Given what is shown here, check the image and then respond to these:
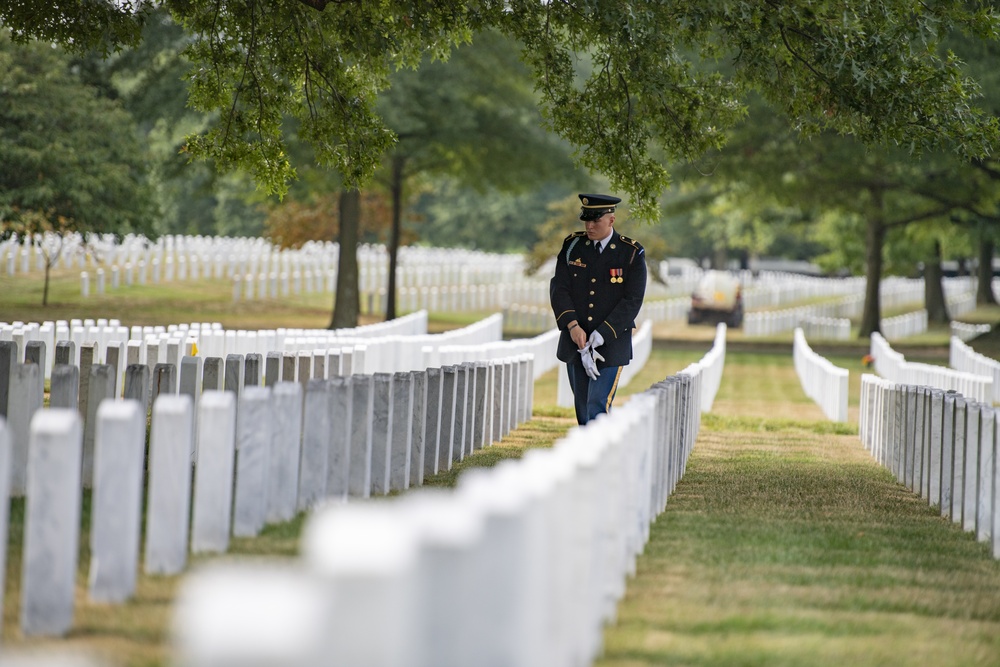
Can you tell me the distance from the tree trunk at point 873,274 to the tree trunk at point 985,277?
1070 centimetres

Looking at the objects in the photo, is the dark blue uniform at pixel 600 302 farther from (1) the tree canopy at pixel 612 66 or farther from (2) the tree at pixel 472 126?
(2) the tree at pixel 472 126

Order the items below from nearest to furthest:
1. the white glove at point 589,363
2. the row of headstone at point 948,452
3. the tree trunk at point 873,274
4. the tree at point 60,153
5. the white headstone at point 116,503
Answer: the white headstone at point 116,503 → the row of headstone at point 948,452 → the white glove at point 589,363 → the tree at point 60,153 → the tree trunk at point 873,274

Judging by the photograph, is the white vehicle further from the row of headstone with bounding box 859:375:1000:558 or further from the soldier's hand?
the soldier's hand

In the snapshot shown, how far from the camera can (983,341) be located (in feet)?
115

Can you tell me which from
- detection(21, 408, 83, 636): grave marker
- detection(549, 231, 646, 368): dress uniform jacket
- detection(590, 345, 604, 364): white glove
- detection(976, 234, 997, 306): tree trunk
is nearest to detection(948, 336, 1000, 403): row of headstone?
detection(549, 231, 646, 368): dress uniform jacket

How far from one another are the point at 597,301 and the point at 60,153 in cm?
1709

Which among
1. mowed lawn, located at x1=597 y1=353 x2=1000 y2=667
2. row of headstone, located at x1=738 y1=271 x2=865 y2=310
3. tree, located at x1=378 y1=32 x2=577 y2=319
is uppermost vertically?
tree, located at x1=378 y1=32 x2=577 y2=319

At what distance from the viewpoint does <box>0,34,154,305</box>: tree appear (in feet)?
78.0

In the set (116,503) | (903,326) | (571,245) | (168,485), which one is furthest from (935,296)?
(116,503)

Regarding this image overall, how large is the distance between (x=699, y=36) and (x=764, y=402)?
11.5 meters

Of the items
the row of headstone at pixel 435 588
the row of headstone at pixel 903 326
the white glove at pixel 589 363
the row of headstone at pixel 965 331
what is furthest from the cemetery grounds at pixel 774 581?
the row of headstone at pixel 903 326

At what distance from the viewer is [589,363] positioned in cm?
912

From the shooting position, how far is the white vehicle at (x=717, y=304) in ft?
155

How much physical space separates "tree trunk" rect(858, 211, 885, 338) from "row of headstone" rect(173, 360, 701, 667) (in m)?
35.7
